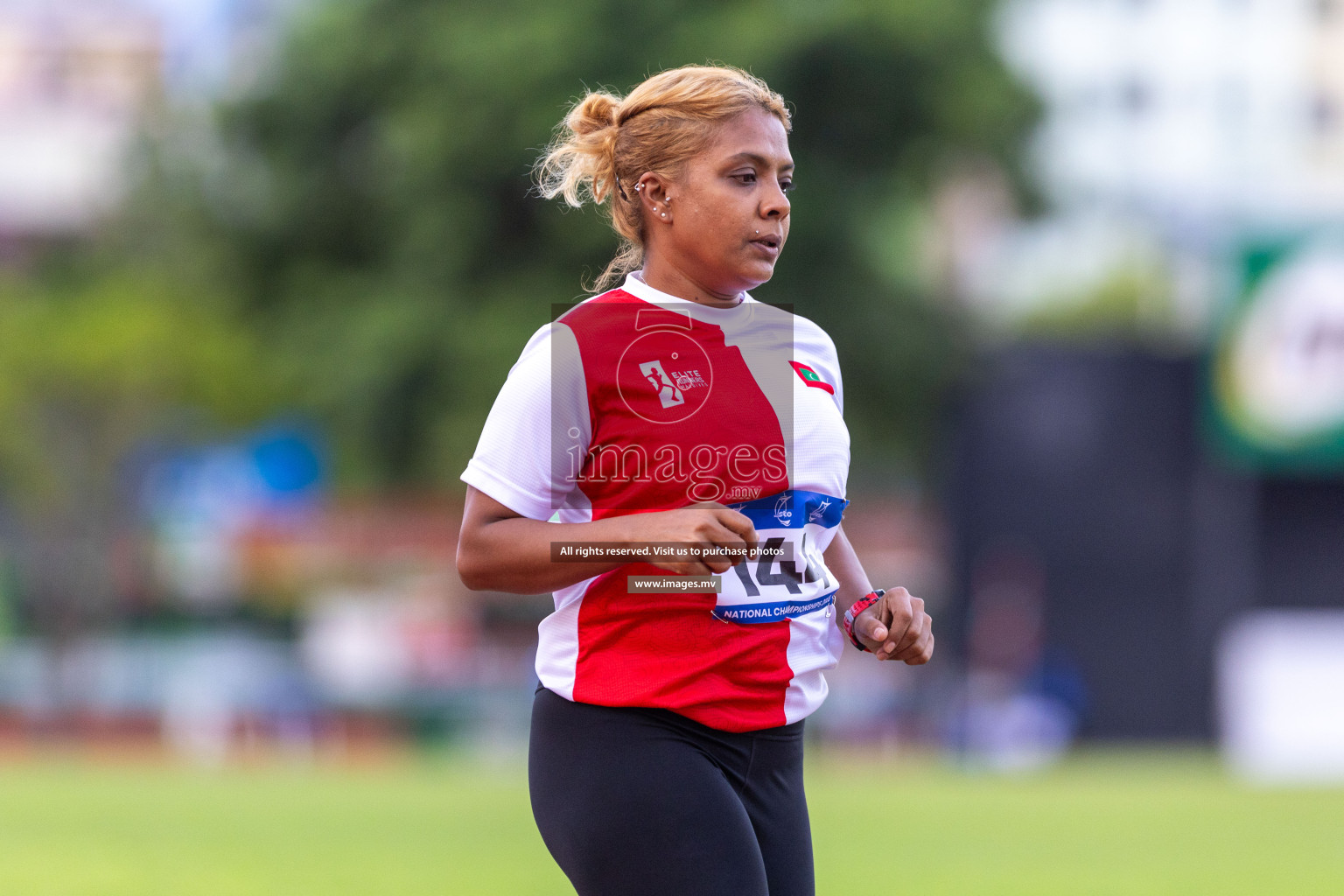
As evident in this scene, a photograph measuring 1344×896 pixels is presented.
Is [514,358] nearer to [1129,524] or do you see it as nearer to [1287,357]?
[1129,524]

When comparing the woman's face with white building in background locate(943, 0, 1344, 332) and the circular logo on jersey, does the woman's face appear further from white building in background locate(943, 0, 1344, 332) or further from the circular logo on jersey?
white building in background locate(943, 0, 1344, 332)

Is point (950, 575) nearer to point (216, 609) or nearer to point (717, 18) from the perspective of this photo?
point (717, 18)

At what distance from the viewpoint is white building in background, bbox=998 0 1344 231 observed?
73125mm

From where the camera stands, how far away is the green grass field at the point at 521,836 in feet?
30.8

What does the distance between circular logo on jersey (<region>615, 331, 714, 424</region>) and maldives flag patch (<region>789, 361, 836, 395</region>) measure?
0.77 feet

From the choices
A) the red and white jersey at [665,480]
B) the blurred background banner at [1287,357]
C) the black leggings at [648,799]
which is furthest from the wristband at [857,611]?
the blurred background banner at [1287,357]

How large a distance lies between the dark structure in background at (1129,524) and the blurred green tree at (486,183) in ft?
5.89

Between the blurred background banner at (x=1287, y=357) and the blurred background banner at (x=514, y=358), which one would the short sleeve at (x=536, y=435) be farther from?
the blurred background banner at (x=1287, y=357)

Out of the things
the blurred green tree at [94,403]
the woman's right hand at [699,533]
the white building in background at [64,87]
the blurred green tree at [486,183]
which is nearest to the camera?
the woman's right hand at [699,533]

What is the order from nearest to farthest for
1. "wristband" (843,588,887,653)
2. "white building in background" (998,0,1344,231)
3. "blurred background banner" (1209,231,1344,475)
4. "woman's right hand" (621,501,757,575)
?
"woman's right hand" (621,501,757,575)
"wristband" (843,588,887,653)
"blurred background banner" (1209,231,1344,475)
"white building in background" (998,0,1344,231)

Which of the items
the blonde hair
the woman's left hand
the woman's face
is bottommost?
the woman's left hand

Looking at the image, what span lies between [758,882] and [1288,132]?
77.3m

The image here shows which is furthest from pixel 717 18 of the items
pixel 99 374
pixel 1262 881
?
pixel 1262 881

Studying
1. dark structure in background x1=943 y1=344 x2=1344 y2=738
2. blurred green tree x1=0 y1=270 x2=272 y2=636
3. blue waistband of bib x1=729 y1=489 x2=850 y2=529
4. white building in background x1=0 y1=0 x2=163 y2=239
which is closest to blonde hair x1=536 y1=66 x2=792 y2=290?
blue waistband of bib x1=729 y1=489 x2=850 y2=529
